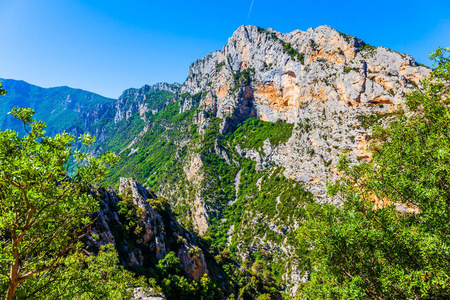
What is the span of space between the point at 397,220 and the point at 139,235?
39.4 m

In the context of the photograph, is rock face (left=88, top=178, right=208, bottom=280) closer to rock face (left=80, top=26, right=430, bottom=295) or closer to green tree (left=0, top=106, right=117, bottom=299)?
rock face (left=80, top=26, right=430, bottom=295)

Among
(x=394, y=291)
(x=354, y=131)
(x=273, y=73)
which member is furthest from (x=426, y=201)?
(x=273, y=73)

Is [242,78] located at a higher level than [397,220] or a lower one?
higher

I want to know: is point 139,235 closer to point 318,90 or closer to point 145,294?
point 145,294

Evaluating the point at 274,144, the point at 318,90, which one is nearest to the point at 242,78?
the point at 274,144

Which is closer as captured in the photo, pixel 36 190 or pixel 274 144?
pixel 36 190

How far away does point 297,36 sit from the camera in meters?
161

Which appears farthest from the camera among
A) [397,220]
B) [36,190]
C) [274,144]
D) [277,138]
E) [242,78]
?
[242,78]

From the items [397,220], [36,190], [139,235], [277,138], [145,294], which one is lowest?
[145,294]

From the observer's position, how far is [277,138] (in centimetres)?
15212

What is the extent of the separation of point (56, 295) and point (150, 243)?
34543 mm

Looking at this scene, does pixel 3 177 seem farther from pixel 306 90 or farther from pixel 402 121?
pixel 306 90

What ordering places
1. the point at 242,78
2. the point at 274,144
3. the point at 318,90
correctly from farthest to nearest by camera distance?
the point at 242,78 → the point at 274,144 → the point at 318,90

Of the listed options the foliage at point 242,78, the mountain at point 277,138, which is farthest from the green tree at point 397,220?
the foliage at point 242,78
